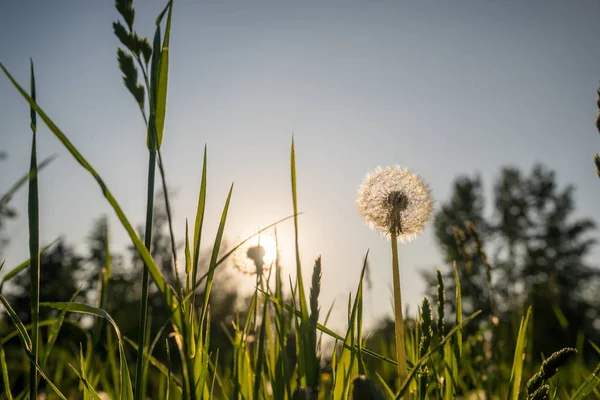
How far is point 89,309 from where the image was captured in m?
1.03

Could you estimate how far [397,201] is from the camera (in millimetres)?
1562

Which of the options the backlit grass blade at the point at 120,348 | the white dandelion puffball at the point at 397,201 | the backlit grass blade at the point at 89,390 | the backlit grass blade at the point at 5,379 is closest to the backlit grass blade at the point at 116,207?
the backlit grass blade at the point at 120,348

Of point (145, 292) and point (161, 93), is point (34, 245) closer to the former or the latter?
point (145, 292)

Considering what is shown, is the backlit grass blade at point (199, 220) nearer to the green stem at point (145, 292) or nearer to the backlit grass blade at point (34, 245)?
the green stem at point (145, 292)

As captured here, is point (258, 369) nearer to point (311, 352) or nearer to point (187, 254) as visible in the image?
point (311, 352)

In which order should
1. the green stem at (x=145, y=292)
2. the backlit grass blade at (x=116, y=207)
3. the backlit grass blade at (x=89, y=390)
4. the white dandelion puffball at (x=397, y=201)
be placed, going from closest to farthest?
the backlit grass blade at (x=116, y=207) → the green stem at (x=145, y=292) → the backlit grass blade at (x=89, y=390) → the white dandelion puffball at (x=397, y=201)

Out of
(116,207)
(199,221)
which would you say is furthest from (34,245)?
(199,221)

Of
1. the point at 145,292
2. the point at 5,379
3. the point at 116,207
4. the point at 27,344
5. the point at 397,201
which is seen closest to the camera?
the point at 116,207

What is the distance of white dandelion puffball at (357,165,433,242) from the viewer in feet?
5.11

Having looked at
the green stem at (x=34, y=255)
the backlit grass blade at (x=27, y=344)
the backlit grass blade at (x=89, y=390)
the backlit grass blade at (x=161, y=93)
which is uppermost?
the backlit grass blade at (x=161, y=93)

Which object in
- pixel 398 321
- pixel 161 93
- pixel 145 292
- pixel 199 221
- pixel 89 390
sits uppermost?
pixel 161 93

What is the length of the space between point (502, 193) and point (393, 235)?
49904 millimetres

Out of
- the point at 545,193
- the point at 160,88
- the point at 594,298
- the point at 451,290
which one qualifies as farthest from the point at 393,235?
the point at 545,193

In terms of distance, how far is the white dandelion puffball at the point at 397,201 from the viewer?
5.11 ft
